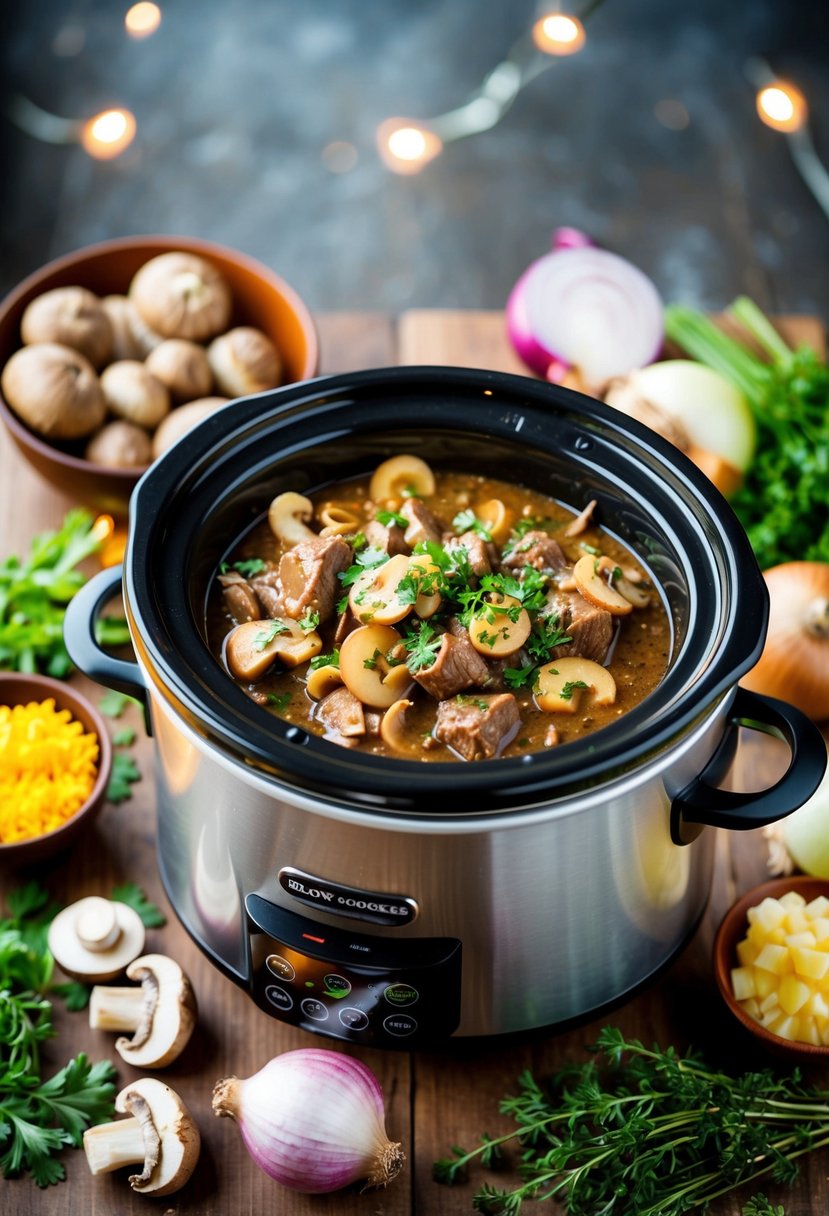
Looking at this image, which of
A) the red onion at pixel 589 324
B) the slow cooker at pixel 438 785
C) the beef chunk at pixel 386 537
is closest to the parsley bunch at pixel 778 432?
the red onion at pixel 589 324

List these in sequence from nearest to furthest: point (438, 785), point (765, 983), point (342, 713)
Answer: point (438, 785) → point (342, 713) → point (765, 983)

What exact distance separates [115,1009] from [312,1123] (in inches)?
19.8

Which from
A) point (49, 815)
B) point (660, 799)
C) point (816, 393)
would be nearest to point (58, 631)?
point (49, 815)

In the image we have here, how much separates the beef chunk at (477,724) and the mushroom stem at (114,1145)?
33.8 inches

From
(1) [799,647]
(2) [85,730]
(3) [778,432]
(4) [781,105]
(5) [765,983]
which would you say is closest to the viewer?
(5) [765,983]

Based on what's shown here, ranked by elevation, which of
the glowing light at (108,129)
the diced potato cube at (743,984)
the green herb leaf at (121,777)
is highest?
the glowing light at (108,129)

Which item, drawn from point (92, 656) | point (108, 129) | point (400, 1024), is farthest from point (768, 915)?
point (108, 129)

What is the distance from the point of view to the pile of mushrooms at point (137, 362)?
11.2 ft

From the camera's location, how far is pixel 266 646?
7.97ft

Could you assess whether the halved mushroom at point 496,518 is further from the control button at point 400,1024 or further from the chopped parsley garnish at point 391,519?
the control button at point 400,1024

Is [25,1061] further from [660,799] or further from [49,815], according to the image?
[660,799]

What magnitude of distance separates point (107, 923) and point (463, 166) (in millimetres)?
4099

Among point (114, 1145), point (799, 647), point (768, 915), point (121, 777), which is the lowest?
point (114, 1145)

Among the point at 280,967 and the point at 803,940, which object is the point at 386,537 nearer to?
the point at 280,967
